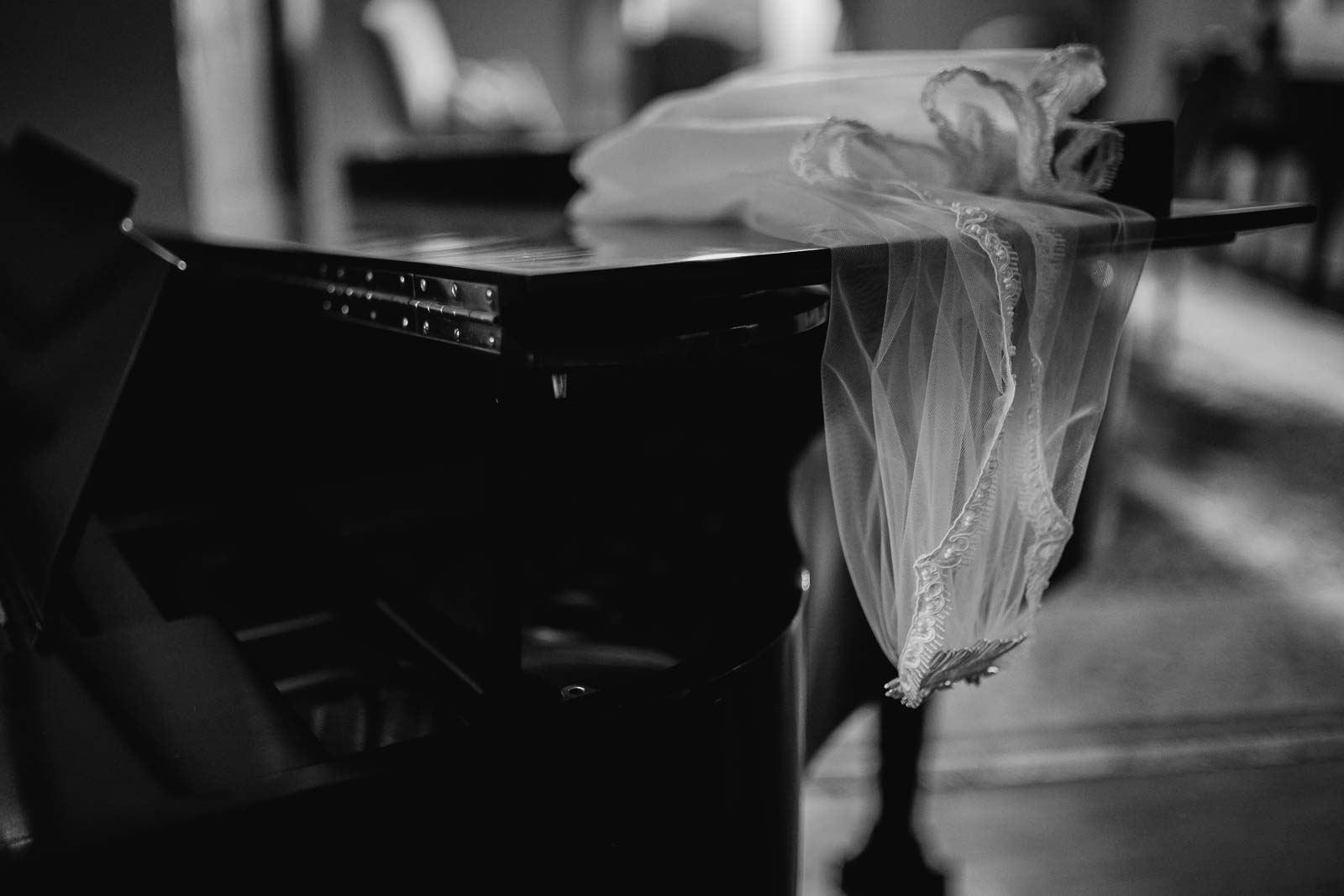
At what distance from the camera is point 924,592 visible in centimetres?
62

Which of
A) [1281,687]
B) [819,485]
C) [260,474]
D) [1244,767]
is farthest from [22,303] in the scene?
[1281,687]

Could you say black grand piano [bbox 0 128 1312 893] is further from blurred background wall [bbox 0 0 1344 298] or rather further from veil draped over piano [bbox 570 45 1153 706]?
blurred background wall [bbox 0 0 1344 298]

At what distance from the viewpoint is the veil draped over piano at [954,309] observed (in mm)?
612

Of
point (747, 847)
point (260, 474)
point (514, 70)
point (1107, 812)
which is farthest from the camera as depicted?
point (514, 70)

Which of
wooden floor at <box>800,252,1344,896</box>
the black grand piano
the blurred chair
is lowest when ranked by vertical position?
wooden floor at <box>800,252,1344,896</box>

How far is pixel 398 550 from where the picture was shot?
1.18 meters

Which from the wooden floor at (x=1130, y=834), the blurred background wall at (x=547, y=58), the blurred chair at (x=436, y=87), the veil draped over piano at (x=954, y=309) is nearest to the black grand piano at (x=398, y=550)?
the veil draped over piano at (x=954, y=309)

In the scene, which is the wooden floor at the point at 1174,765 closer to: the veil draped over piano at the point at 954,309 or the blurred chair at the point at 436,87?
the veil draped over piano at the point at 954,309

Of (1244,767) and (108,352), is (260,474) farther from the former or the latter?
(1244,767)

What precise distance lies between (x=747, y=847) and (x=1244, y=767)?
124 centimetres

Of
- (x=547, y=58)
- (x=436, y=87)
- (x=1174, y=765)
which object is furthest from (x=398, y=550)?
(x=547, y=58)

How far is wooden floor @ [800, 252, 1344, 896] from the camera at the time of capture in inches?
54.2

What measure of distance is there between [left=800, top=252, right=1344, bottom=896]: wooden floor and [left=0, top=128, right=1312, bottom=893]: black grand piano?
51 centimetres

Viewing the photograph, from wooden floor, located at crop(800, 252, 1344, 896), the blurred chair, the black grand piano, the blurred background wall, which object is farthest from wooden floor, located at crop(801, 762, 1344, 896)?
the blurred chair
